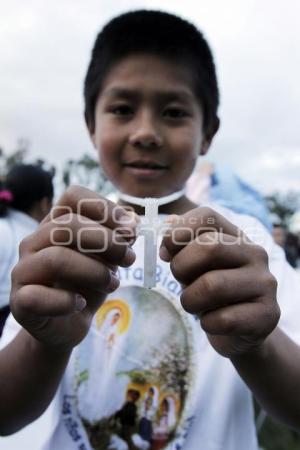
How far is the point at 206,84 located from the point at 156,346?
0.68 metres

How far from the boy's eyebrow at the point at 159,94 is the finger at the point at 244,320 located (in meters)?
0.56

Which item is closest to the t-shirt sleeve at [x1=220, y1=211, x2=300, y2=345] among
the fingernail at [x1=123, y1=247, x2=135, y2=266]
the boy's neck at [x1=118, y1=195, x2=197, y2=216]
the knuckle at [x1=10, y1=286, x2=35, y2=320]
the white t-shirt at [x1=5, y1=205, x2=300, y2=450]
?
the white t-shirt at [x1=5, y1=205, x2=300, y2=450]

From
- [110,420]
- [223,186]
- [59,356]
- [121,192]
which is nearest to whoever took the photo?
[59,356]

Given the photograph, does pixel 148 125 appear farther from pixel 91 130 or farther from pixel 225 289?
pixel 225 289

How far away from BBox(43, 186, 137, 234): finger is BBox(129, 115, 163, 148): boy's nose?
0.36m

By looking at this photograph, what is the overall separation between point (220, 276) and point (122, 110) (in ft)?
1.83

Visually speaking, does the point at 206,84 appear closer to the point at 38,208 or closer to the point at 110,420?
the point at 110,420

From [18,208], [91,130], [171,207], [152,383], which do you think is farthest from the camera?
[18,208]

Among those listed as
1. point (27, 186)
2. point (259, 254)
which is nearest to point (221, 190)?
point (27, 186)

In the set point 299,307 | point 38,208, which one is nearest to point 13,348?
point 299,307

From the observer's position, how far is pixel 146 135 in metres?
0.92

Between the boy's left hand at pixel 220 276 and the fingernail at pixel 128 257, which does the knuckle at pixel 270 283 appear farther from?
the fingernail at pixel 128 257

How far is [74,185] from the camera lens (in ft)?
1.98

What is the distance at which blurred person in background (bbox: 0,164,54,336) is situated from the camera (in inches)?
86.0
